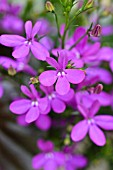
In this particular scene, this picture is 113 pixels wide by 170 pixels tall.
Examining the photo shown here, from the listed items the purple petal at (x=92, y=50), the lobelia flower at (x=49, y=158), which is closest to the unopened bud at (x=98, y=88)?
the purple petal at (x=92, y=50)

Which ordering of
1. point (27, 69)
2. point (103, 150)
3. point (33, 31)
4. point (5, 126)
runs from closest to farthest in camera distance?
point (33, 31), point (27, 69), point (103, 150), point (5, 126)

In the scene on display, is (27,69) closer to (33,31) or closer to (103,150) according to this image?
(33,31)

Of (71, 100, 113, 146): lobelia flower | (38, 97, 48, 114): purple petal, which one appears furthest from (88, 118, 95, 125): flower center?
(38, 97, 48, 114): purple petal

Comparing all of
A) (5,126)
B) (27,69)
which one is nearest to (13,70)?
(27,69)

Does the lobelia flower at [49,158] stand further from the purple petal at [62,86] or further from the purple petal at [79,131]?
the purple petal at [62,86]

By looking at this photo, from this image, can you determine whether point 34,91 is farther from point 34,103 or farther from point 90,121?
point 90,121

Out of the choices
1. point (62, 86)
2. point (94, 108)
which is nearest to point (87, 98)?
point (94, 108)

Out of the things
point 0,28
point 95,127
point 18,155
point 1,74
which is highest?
point 0,28
